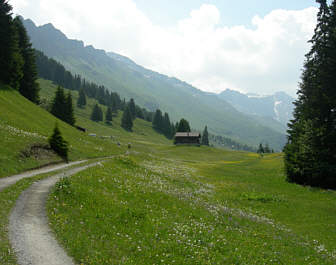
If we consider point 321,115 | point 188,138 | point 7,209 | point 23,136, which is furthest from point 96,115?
point 7,209

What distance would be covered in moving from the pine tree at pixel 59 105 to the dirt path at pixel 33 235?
7148cm

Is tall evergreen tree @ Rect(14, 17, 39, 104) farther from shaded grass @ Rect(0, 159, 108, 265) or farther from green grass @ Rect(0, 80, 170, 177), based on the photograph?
shaded grass @ Rect(0, 159, 108, 265)

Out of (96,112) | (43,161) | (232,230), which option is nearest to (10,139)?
(43,161)

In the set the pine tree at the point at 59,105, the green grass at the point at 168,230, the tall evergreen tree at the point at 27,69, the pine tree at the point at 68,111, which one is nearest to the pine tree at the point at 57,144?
the green grass at the point at 168,230

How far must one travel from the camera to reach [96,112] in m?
169

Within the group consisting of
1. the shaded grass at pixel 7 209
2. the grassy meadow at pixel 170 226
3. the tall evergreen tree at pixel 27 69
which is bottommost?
the shaded grass at pixel 7 209

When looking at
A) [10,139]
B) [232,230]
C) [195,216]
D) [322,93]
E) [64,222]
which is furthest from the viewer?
[322,93]

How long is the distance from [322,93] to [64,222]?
112 feet

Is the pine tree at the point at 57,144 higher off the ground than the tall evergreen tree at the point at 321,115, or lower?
lower

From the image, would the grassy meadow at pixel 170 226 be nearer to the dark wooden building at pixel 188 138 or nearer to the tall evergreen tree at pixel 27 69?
the tall evergreen tree at pixel 27 69

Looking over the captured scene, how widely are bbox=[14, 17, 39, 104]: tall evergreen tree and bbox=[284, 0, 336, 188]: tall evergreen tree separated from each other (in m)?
67.4

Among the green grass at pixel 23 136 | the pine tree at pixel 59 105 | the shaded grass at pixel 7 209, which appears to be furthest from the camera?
the pine tree at pixel 59 105

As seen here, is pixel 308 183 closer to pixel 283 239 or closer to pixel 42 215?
pixel 283 239

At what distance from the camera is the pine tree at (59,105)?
80.7 meters
